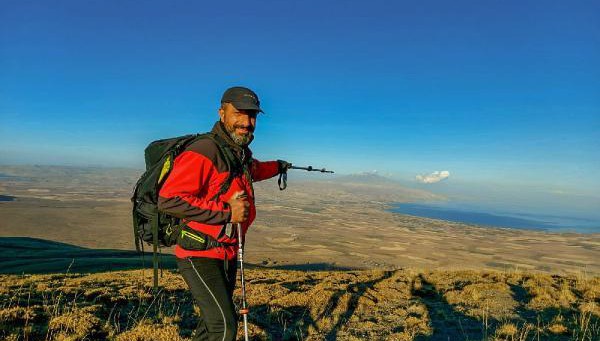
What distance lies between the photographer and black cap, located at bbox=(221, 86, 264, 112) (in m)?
3.50

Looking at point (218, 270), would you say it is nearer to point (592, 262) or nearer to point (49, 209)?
point (592, 262)

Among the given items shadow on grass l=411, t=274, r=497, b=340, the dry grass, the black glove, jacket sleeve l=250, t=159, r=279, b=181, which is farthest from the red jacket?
shadow on grass l=411, t=274, r=497, b=340

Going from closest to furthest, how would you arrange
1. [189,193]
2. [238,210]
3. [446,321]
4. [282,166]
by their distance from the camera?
[189,193]
[238,210]
[282,166]
[446,321]

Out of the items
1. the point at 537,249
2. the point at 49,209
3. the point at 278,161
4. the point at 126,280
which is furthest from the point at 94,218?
the point at 537,249

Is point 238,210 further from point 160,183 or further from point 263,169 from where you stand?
point 263,169

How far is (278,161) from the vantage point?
5434 mm

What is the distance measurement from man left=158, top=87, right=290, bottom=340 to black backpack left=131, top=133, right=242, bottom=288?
3 cm

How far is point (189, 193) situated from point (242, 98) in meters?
1.13

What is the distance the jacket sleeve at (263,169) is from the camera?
181 inches

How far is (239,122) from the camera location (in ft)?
11.9

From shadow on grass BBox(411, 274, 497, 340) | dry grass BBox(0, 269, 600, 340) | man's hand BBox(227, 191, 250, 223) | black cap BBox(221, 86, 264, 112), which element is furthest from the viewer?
shadow on grass BBox(411, 274, 497, 340)

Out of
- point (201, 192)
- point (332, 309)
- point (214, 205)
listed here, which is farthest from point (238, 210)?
point (332, 309)

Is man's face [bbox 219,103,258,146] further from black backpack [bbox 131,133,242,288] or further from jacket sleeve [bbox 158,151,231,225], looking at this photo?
jacket sleeve [bbox 158,151,231,225]

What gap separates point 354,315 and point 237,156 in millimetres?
5645
